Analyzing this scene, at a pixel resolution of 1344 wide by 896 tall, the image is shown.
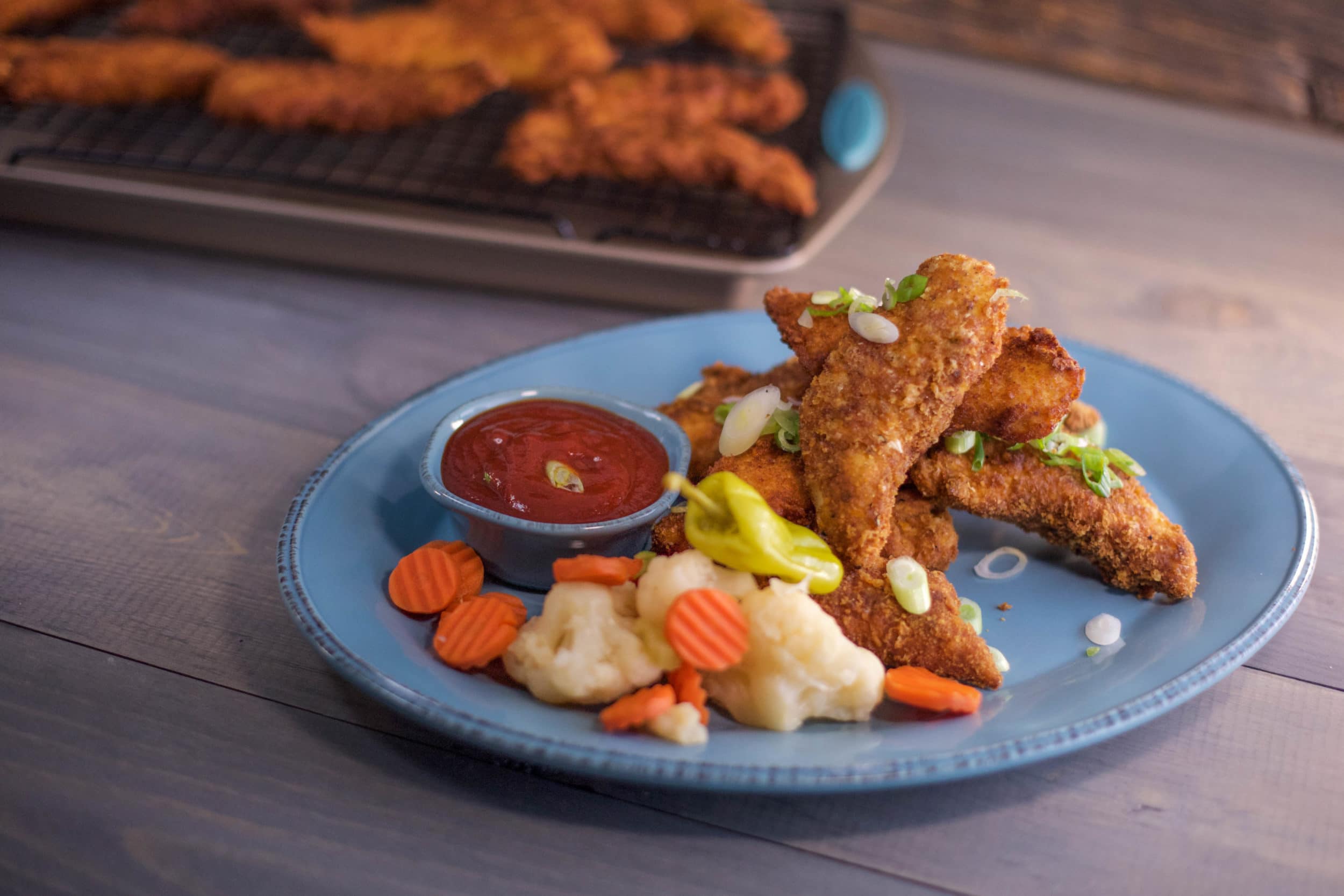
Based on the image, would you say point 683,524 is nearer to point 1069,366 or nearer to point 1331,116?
point 1069,366

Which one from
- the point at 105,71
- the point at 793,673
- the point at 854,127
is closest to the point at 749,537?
the point at 793,673

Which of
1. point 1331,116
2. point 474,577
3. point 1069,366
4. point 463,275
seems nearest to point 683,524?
point 474,577

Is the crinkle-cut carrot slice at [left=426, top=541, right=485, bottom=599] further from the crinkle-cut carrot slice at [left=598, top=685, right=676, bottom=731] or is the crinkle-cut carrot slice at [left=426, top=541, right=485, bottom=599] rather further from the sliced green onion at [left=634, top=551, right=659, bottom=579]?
the crinkle-cut carrot slice at [left=598, top=685, right=676, bottom=731]

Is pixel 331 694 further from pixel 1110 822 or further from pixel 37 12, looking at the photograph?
pixel 37 12

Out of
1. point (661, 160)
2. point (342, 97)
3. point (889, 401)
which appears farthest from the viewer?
point (342, 97)

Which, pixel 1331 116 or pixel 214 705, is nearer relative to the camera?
pixel 214 705

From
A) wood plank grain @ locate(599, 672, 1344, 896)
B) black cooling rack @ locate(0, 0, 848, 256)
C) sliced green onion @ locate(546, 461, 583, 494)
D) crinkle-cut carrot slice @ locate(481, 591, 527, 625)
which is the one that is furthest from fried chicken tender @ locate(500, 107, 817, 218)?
wood plank grain @ locate(599, 672, 1344, 896)

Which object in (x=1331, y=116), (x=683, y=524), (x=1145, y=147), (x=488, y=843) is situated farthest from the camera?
(x=1331, y=116)
